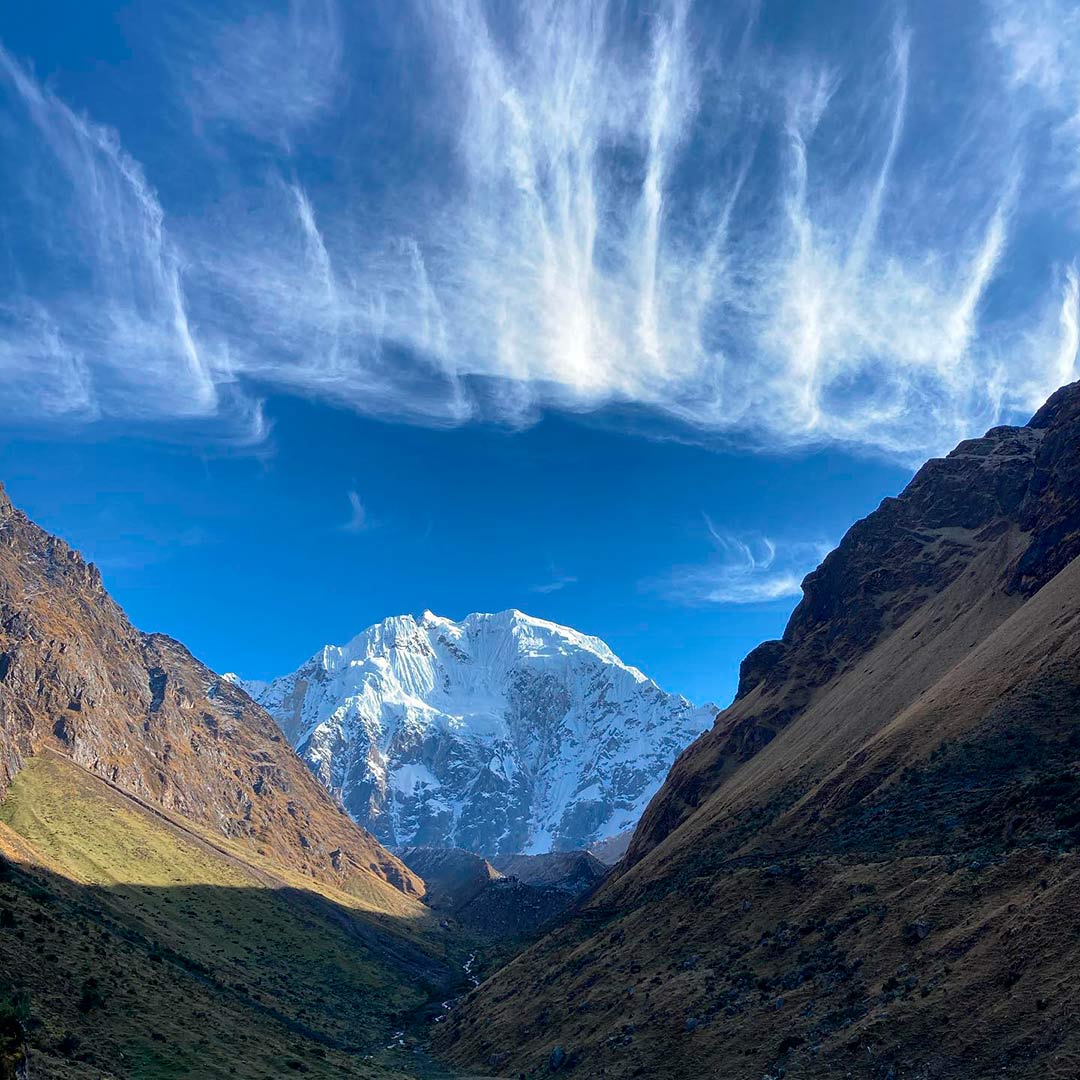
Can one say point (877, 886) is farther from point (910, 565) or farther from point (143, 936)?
point (910, 565)

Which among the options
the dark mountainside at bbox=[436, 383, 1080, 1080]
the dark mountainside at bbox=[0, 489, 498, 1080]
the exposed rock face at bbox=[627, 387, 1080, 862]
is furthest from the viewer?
the exposed rock face at bbox=[627, 387, 1080, 862]

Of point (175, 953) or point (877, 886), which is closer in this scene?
point (877, 886)

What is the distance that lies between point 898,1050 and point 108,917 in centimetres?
8055

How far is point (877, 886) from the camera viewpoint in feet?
157

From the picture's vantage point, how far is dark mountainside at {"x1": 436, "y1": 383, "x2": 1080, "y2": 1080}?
33.2 metres

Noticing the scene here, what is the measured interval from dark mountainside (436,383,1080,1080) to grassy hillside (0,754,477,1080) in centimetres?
1936

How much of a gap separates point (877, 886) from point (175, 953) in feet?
243

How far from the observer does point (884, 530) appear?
552 feet

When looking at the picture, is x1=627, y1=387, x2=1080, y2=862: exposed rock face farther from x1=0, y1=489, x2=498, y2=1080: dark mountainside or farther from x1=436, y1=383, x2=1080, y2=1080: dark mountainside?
x1=0, y1=489, x2=498, y2=1080: dark mountainside

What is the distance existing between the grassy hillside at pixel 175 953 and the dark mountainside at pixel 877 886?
19359 mm

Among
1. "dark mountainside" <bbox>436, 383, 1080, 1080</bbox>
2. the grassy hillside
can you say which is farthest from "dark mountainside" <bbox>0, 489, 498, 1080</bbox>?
"dark mountainside" <bbox>436, 383, 1080, 1080</bbox>

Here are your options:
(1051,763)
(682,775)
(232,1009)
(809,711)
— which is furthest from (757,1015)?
(682,775)

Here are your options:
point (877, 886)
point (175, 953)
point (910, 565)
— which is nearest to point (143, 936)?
point (175, 953)

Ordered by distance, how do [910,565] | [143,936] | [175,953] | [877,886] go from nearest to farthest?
[877,886] → [143,936] → [175,953] → [910,565]
